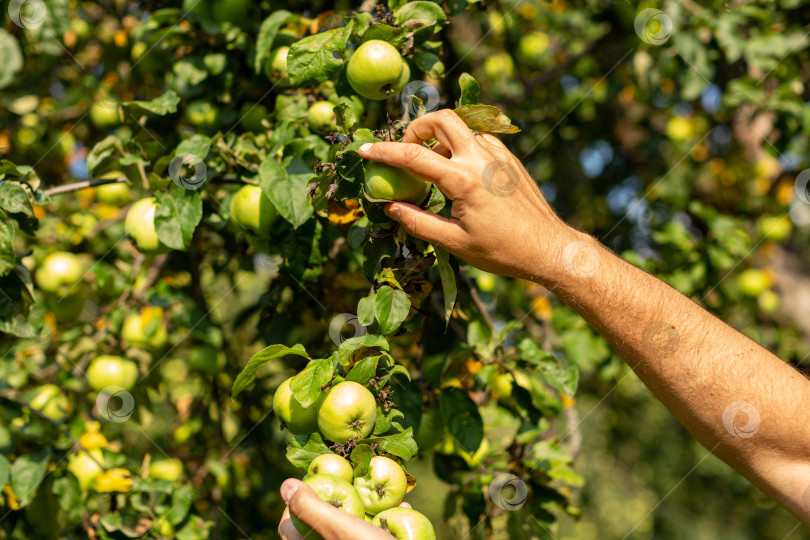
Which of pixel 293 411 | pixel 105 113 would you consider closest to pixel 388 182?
pixel 293 411

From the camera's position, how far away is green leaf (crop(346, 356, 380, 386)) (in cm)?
98

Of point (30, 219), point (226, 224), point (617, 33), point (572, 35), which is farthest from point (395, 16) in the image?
point (572, 35)

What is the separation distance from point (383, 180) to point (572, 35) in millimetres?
2617

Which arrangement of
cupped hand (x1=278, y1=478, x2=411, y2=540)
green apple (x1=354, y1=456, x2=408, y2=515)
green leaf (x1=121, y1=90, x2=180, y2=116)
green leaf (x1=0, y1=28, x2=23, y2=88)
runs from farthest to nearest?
green leaf (x1=0, y1=28, x2=23, y2=88) → green leaf (x1=121, y1=90, x2=180, y2=116) → green apple (x1=354, y1=456, x2=408, y2=515) → cupped hand (x1=278, y1=478, x2=411, y2=540)

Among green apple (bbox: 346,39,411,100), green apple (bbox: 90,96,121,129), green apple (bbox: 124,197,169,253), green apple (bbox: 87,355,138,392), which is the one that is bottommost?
green apple (bbox: 87,355,138,392)

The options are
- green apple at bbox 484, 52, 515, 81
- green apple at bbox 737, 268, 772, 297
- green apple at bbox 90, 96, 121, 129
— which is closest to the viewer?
green apple at bbox 90, 96, 121, 129

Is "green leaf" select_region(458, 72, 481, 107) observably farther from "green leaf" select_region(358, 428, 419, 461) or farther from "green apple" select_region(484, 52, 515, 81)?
"green apple" select_region(484, 52, 515, 81)

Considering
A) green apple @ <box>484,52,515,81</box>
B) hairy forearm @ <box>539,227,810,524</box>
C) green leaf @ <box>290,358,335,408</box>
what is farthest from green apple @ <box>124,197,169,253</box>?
green apple @ <box>484,52,515,81</box>

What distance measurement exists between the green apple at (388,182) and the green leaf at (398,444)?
0.39 meters

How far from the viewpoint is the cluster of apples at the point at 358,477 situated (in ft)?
2.85

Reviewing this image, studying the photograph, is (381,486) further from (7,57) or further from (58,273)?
(7,57)

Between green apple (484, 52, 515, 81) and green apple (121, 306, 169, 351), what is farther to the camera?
green apple (484, 52, 515, 81)

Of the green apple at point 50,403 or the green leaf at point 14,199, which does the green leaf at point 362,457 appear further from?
the green apple at point 50,403

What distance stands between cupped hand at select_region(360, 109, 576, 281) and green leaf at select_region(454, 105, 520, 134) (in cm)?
2
